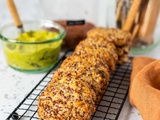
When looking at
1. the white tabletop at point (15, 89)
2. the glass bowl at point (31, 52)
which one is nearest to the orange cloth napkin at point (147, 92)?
the white tabletop at point (15, 89)

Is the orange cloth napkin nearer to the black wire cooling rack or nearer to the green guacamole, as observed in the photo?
the black wire cooling rack

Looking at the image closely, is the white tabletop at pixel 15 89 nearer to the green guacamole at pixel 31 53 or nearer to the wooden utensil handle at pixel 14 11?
the green guacamole at pixel 31 53

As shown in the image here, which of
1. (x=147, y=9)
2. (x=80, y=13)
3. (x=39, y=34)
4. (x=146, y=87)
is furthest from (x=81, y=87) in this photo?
(x=80, y=13)

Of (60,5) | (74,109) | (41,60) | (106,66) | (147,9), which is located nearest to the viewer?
(74,109)

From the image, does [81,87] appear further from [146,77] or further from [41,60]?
[41,60]

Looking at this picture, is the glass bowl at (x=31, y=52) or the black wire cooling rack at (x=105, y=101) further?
the glass bowl at (x=31, y=52)

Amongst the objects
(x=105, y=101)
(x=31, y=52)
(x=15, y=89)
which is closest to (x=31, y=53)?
(x=31, y=52)

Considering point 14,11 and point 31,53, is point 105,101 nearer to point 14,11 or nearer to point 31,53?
point 31,53
